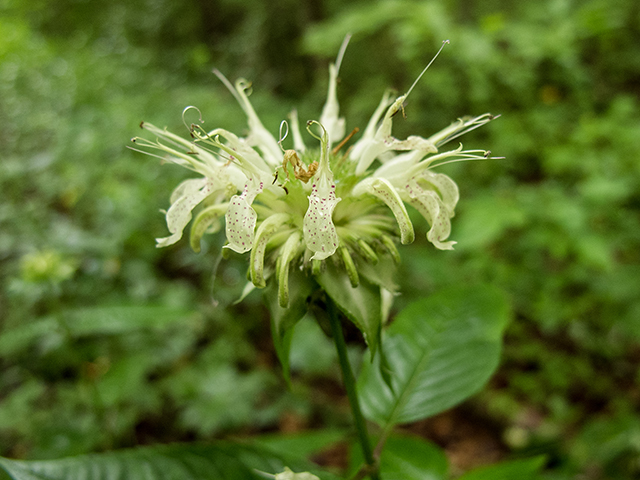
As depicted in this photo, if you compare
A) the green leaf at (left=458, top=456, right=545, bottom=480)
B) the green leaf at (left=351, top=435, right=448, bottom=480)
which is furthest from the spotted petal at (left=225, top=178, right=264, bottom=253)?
the green leaf at (left=458, top=456, right=545, bottom=480)

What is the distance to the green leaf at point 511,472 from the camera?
798 millimetres

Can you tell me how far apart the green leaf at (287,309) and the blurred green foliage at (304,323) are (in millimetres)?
704

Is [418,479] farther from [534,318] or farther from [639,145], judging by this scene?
[639,145]

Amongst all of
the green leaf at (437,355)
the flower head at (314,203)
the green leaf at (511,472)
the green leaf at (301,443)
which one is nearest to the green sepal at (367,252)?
the flower head at (314,203)

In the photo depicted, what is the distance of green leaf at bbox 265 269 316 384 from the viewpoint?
59cm

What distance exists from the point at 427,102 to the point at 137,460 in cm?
287

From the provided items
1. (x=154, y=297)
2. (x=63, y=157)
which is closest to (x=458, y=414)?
(x=154, y=297)

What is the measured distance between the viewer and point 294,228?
0.70m

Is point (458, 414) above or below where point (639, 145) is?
below

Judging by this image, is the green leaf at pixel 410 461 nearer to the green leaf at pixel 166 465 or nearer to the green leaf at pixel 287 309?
the green leaf at pixel 166 465

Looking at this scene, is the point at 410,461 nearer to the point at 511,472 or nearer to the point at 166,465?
the point at 511,472

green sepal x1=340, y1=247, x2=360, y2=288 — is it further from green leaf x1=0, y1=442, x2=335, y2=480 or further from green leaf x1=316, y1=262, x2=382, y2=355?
green leaf x1=0, y1=442, x2=335, y2=480

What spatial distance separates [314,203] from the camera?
23.5 inches

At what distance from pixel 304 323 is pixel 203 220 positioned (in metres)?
1.41
